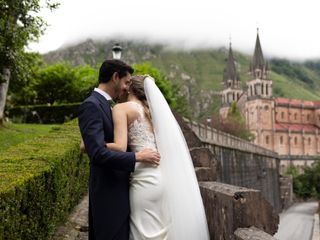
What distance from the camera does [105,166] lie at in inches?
140

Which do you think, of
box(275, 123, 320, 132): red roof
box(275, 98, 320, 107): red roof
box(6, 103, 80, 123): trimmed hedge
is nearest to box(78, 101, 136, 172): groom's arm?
box(6, 103, 80, 123): trimmed hedge

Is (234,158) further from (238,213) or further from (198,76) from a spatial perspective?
(198,76)

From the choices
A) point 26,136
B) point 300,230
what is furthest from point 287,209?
point 26,136

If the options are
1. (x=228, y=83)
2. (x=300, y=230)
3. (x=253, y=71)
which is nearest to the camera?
(x=300, y=230)

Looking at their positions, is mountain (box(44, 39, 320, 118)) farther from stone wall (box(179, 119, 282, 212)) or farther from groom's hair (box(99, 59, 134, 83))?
groom's hair (box(99, 59, 134, 83))

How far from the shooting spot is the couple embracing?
3.59m

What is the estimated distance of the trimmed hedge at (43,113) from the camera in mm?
27766

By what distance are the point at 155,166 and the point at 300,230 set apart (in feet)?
158

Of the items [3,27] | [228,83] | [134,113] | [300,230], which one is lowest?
[300,230]

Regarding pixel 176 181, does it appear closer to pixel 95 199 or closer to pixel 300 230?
pixel 95 199

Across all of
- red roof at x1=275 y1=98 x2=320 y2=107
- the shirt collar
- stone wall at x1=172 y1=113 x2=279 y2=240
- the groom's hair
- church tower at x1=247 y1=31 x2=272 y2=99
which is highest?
church tower at x1=247 y1=31 x2=272 y2=99

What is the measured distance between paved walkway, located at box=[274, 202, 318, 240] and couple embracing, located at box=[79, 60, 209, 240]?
3575cm

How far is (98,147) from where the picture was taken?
3.50 meters

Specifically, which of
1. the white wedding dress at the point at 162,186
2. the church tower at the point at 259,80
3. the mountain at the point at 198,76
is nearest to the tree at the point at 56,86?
the white wedding dress at the point at 162,186
